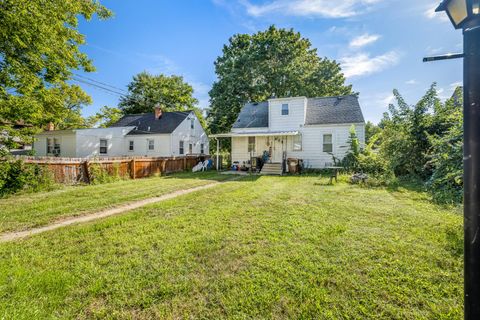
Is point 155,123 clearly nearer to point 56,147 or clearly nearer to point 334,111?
point 56,147

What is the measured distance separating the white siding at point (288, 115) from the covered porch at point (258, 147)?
2.59 ft

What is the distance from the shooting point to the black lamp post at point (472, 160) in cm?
134

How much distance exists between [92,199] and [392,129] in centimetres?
1480

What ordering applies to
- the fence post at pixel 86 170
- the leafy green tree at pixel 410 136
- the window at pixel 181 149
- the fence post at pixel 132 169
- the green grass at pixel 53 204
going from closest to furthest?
the green grass at pixel 53 204 < the leafy green tree at pixel 410 136 < the fence post at pixel 86 170 < the fence post at pixel 132 169 < the window at pixel 181 149

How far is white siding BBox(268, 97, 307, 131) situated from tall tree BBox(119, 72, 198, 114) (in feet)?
67.0

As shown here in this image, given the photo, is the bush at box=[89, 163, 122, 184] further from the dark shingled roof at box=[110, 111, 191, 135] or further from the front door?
the front door

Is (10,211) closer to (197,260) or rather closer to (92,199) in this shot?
(92,199)

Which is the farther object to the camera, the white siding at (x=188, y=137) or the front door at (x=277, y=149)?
the white siding at (x=188, y=137)

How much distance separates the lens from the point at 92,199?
24.4ft

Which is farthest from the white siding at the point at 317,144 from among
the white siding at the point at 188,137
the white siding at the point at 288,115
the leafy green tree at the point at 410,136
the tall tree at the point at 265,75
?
the tall tree at the point at 265,75

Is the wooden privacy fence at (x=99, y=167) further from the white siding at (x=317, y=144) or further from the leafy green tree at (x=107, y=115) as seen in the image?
the leafy green tree at (x=107, y=115)

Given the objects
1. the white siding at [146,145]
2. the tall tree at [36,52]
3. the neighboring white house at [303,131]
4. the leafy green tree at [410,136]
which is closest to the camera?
the tall tree at [36,52]

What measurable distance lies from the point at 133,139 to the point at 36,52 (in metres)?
14.6

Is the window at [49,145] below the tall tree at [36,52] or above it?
below
